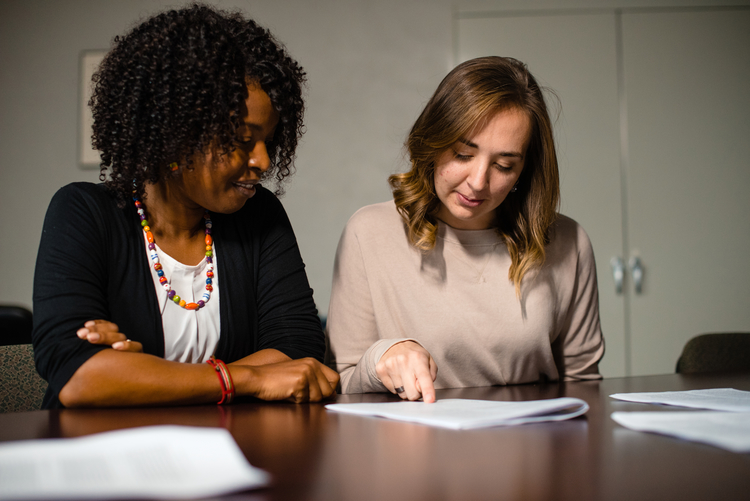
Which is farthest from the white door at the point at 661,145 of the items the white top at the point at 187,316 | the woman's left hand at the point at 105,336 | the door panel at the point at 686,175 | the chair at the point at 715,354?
the woman's left hand at the point at 105,336

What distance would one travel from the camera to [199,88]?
112cm

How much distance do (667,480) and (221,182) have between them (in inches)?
35.7

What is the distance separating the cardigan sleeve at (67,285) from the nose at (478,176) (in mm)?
750

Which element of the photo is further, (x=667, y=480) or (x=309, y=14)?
(x=309, y=14)

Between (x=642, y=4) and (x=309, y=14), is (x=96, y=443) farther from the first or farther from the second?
(x=642, y=4)

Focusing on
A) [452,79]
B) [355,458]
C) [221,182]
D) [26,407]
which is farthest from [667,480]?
[26,407]

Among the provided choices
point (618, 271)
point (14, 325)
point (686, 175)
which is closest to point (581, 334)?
point (14, 325)

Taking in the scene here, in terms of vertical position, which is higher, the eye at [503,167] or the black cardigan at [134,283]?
the eye at [503,167]

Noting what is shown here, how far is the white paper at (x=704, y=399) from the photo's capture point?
80cm

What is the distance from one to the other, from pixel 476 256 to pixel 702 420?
2.55 ft

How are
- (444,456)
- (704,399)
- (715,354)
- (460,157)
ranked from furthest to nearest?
(715,354)
(460,157)
(704,399)
(444,456)

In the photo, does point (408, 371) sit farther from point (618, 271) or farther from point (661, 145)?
point (661, 145)

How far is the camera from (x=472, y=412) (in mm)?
781

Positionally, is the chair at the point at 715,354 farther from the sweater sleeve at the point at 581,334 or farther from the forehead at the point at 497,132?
the forehead at the point at 497,132
